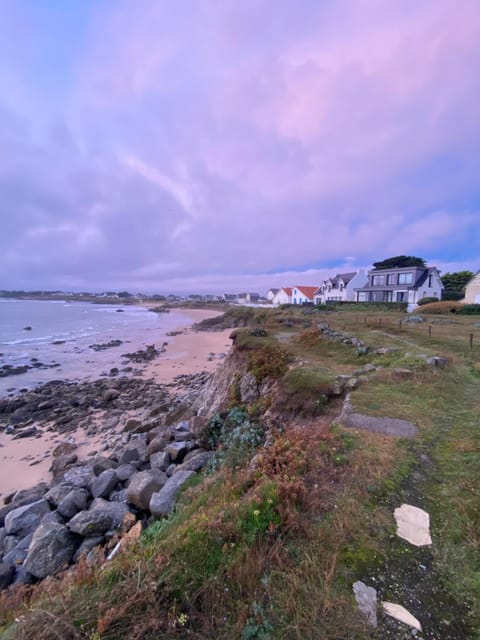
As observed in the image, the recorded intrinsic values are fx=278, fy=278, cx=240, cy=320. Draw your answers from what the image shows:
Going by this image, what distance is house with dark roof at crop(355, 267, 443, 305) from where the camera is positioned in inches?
1559

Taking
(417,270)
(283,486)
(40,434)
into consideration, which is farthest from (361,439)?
(417,270)

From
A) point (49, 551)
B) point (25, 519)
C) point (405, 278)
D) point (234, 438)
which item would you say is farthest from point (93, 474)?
point (405, 278)

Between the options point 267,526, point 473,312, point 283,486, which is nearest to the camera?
point 267,526

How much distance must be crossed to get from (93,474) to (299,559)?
819 centimetres

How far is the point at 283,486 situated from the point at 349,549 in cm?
83

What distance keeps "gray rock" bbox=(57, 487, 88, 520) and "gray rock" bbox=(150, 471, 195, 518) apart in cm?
264

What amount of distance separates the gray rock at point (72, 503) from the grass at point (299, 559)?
4.00 m

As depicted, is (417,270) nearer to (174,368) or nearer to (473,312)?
(473,312)

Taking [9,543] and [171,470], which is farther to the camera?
[171,470]

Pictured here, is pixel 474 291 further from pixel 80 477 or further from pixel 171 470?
pixel 80 477

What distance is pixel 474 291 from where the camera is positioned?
118ft

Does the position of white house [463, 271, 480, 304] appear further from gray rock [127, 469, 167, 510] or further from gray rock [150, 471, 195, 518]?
gray rock [127, 469, 167, 510]

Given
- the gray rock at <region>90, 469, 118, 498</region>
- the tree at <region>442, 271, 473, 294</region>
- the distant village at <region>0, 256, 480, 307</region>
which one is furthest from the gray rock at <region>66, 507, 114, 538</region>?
the tree at <region>442, 271, 473, 294</region>

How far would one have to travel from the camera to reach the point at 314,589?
2.32 meters
